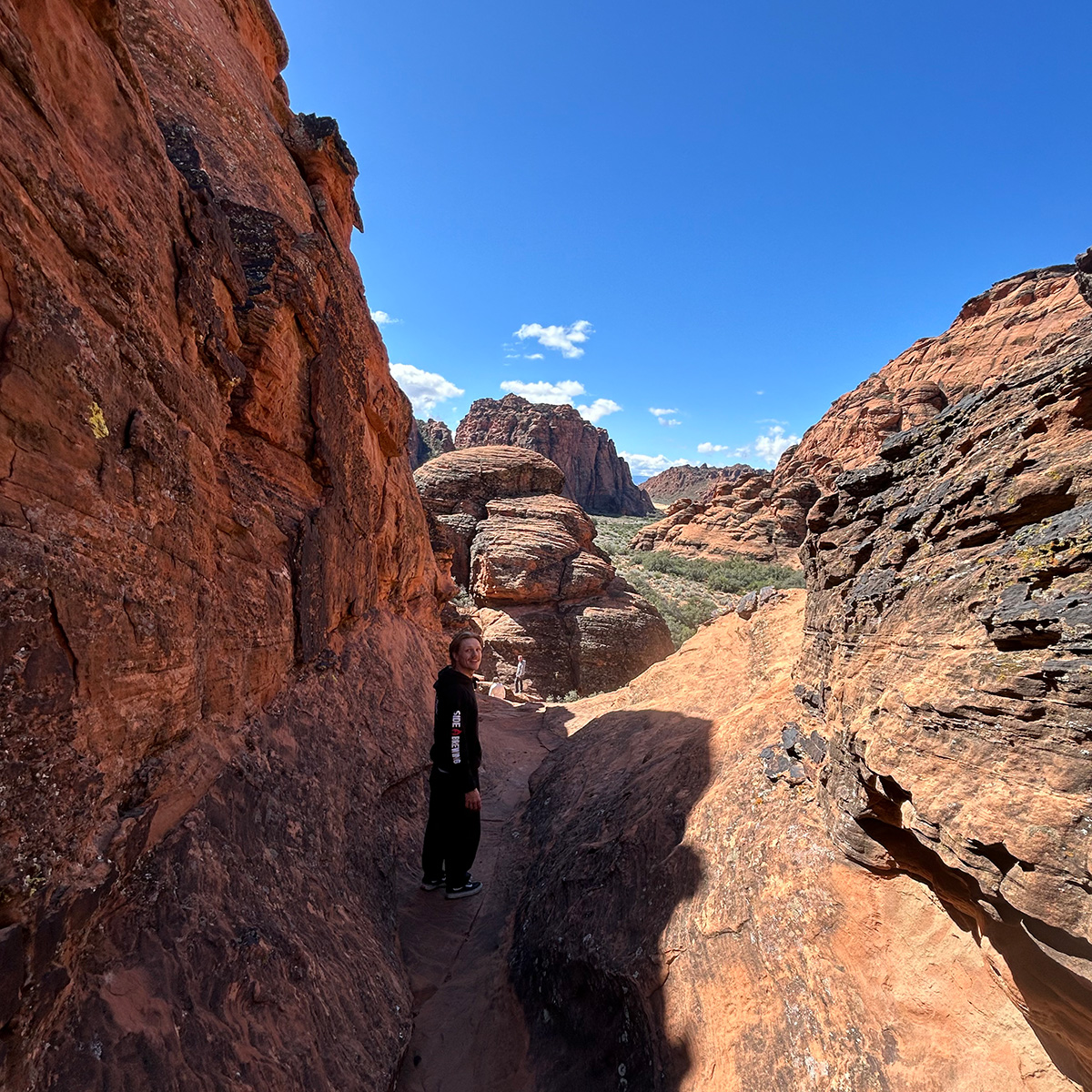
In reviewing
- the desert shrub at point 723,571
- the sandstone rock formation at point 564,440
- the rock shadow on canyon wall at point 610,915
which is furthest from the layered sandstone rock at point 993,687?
the sandstone rock formation at point 564,440

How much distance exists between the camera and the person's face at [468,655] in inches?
181

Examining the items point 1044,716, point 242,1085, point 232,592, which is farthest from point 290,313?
point 1044,716

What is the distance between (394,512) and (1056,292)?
55.0 m

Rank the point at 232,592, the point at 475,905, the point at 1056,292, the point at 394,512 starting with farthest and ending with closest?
the point at 1056,292
the point at 394,512
the point at 475,905
the point at 232,592

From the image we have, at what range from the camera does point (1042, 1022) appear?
2.22 metres

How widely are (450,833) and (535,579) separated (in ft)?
47.6

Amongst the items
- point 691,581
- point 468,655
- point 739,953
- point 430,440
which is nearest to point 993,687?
point 739,953

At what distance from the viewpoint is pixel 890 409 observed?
39469mm

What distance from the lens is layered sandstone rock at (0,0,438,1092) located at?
1957mm

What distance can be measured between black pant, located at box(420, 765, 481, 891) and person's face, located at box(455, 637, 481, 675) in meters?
0.97

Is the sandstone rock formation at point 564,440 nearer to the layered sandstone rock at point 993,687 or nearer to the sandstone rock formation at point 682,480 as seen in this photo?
the sandstone rock formation at point 682,480

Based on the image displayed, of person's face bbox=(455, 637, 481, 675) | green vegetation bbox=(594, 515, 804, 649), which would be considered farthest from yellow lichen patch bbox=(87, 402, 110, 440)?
green vegetation bbox=(594, 515, 804, 649)

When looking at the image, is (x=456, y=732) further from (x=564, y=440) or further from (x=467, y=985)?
(x=564, y=440)

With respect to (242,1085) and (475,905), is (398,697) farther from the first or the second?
(242,1085)
